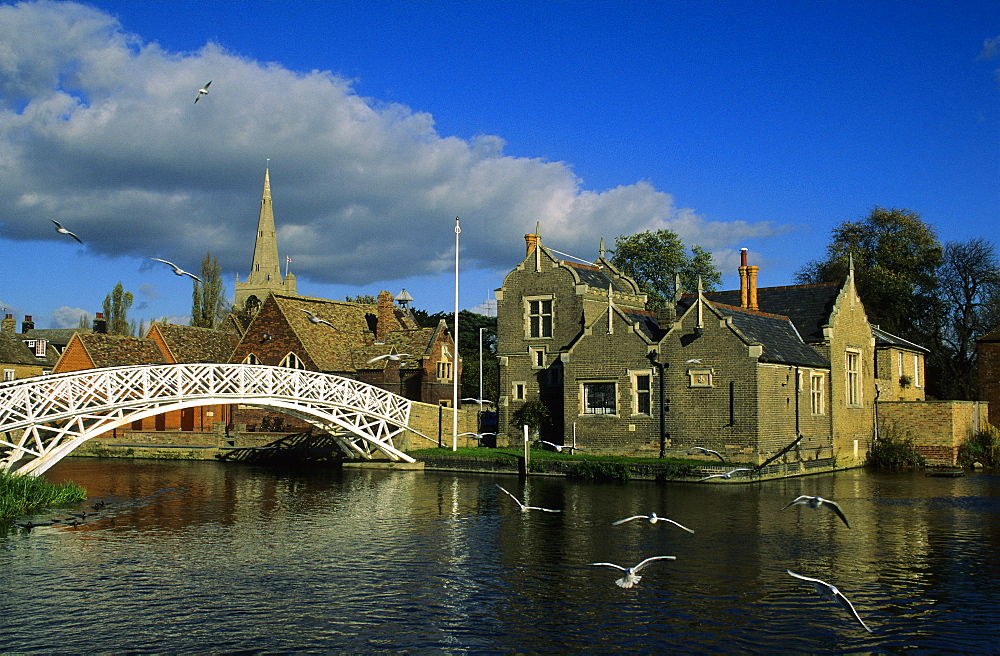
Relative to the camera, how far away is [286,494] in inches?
1486

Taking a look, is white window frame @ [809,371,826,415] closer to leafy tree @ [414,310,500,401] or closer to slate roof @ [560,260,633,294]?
slate roof @ [560,260,633,294]

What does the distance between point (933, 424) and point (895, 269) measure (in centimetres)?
2072

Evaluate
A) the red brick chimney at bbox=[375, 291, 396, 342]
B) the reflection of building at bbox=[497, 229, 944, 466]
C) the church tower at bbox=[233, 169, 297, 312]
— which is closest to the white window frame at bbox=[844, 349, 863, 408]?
the reflection of building at bbox=[497, 229, 944, 466]

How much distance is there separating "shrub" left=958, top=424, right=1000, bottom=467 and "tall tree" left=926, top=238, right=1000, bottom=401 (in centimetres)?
1427

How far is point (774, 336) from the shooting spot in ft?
141

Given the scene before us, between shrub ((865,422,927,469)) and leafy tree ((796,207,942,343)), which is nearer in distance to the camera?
shrub ((865,422,927,469))

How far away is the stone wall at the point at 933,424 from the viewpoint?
4662cm

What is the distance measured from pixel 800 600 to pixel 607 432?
24210 millimetres

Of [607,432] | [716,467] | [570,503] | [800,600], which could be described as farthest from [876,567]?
[607,432]

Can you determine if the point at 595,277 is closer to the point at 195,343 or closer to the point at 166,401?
the point at 166,401

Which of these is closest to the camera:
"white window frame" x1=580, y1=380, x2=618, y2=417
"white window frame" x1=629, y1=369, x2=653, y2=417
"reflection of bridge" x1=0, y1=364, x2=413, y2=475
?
"reflection of bridge" x1=0, y1=364, x2=413, y2=475

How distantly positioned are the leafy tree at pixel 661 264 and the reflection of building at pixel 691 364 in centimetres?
1198

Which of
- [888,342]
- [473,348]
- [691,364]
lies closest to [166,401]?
[691,364]

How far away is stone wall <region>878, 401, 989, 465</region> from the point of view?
46625mm
